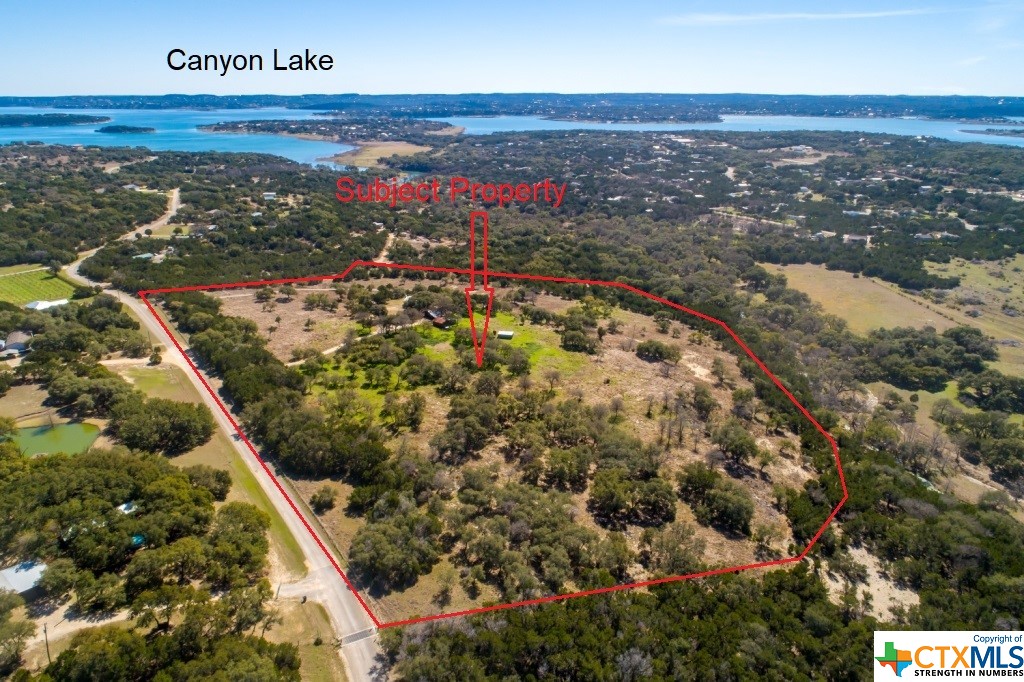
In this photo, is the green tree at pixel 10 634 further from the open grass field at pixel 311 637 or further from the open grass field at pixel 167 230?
the open grass field at pixel 167 230

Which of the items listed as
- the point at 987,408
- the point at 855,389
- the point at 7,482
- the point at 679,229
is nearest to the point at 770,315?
the point at 855,389

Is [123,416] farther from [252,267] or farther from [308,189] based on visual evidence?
[308,189]

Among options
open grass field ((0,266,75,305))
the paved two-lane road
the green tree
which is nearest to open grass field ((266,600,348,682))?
the paved two-lane road

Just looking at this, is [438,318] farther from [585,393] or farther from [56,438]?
[56,438]

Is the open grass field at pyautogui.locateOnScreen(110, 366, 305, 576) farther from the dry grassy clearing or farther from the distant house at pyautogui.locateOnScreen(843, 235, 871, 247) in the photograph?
the distant house at pyautogui.locateOnScreen(843, 235, 871, 247)

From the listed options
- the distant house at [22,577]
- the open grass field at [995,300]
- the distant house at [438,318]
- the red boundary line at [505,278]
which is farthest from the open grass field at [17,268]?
the open grass field at [995,300]

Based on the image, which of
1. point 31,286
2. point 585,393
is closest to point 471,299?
point 585,393
